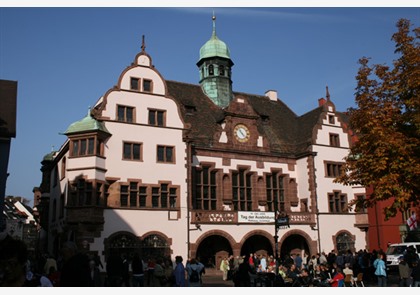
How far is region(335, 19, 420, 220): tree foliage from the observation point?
1795 cm

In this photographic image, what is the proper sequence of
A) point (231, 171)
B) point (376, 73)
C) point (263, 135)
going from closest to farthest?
point (376, 73) → point (231, 171) → point (263, 135)

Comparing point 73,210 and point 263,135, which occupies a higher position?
point 263,135

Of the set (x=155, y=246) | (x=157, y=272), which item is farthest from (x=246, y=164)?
(x=157, y=272)

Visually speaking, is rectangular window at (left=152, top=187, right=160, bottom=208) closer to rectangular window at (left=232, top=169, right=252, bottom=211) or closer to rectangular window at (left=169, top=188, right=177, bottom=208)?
rectangular window at (left=169, top=188, right=177, bottom=208)

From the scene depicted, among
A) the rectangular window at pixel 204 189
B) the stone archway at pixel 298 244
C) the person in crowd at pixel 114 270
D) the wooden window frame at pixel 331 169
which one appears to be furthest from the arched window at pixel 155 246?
the wooden window frame at pixel 331 169

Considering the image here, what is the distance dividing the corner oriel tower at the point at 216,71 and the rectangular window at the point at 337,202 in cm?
1164

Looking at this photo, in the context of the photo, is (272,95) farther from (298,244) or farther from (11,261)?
(11,261)

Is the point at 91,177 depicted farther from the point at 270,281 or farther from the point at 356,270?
the point at 356,270

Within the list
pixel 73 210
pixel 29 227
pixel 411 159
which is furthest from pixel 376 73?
pixel 29 227

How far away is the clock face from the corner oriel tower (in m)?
A: 5.19

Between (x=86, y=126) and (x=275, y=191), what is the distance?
49.4 ft

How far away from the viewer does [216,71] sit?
40.2 meters

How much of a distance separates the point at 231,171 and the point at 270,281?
1468cm

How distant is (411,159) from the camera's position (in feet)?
58.5
